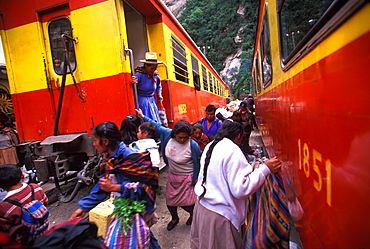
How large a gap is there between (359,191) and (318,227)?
0.47 meters

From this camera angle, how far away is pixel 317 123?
3.15 feet

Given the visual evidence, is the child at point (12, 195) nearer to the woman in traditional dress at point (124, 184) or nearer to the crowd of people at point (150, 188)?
the crowd of people at point (150, 188)

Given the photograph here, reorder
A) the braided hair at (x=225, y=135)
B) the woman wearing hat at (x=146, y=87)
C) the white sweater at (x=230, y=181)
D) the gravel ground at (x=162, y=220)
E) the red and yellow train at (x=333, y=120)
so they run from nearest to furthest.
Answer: the red and yellow train at (x=333, y=120) < the white sweater at (x=230, y=181) < the braided hair at (x=225, y=135) < the gravel ground at (x=162, y=220) < the woman wearing hat at (x=146, y=87)

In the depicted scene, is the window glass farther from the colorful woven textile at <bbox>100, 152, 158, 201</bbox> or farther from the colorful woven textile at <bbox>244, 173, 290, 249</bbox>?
the colorful woven textile at <bbox>100, 152, 158, 201</bbox>

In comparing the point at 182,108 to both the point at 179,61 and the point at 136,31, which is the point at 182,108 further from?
the point at 136,31

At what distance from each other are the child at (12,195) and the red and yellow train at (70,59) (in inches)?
58.2

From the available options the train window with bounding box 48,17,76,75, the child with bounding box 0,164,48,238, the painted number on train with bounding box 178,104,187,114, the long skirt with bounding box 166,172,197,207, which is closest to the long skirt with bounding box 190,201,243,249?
the long skirt with bounding box 166,172,197,207

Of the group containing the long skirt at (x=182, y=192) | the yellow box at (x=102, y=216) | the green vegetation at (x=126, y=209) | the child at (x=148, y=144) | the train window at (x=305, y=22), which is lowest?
the long skirt at (x=182, y=192)

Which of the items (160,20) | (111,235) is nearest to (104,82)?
(160,20)

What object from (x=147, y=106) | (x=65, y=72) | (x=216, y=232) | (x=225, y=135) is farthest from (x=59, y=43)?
(x=216, y=232)

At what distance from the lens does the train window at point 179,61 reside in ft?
15.3

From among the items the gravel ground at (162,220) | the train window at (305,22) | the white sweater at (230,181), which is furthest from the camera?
the gravel ground at (162,220)

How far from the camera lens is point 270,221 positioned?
1.36 m

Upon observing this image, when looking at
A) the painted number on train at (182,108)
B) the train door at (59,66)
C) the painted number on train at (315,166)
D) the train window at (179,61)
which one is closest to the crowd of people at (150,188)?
the painted number on train at (315,166)
